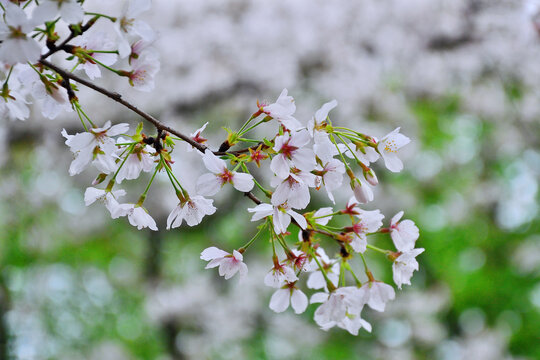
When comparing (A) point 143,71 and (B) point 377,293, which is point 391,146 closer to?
(B) point 377,293

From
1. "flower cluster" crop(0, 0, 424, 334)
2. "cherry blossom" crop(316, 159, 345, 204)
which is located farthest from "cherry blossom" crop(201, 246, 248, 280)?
"cherry blossom" crop(316, 159, 345, 204)

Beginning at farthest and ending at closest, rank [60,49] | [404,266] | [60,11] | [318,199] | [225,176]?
[318,199]
[404,266]
[225,176]
[60,49]
[60,11]

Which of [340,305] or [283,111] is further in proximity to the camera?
[340,305]

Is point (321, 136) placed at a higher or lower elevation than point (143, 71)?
lower

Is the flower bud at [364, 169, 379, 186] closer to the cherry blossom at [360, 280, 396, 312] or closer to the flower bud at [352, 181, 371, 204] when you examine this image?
the flower bud at [352, 181, 371, 204]

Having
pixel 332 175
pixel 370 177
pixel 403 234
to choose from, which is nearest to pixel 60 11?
pixel 332 175

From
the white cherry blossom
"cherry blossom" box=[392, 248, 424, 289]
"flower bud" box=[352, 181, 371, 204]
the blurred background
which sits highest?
the blurred background
